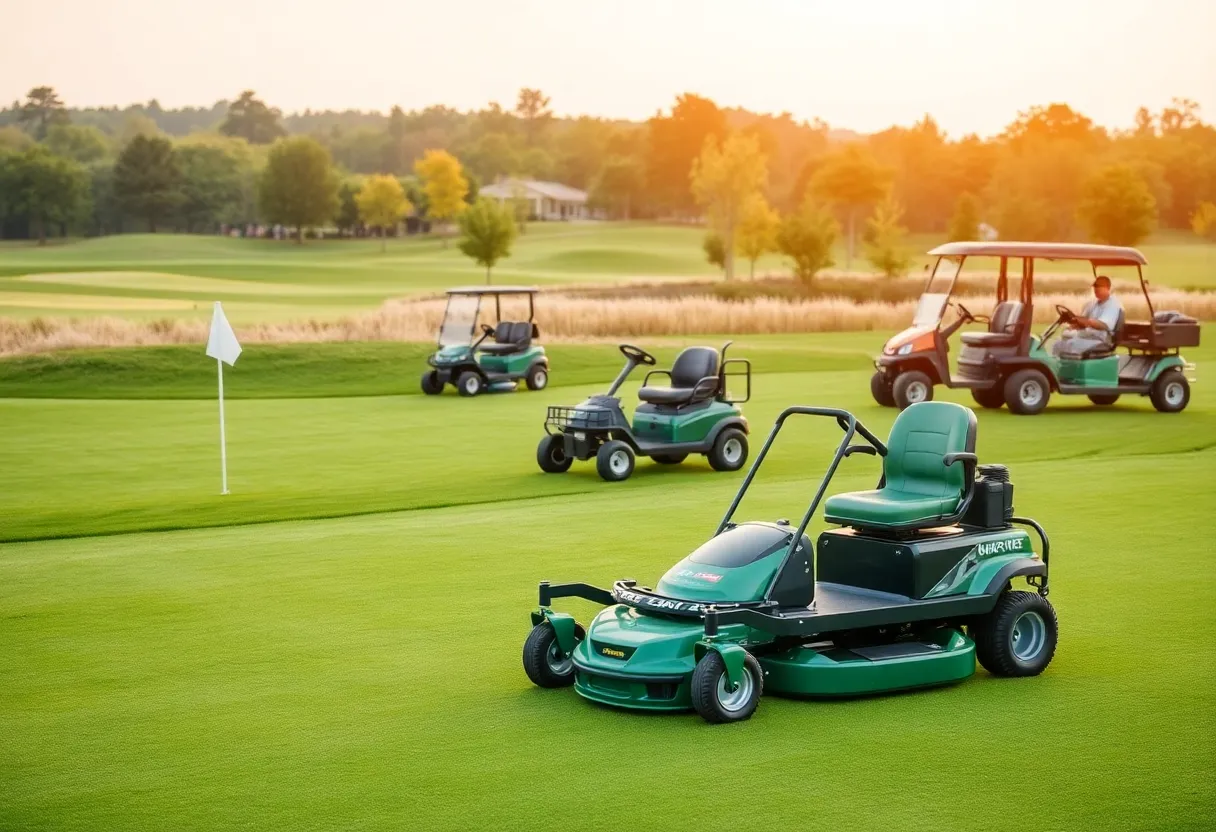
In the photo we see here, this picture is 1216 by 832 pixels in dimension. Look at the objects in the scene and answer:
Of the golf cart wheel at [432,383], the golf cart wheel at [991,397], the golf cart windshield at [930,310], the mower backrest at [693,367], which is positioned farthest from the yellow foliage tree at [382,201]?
the mower backrest at [693,367]

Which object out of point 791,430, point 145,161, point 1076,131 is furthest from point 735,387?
point 1076,131

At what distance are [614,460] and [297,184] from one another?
97083mm

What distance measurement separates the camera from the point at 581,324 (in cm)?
4000

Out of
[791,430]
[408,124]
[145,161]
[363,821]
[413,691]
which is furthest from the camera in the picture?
[408,124]

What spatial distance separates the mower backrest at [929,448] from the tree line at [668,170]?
213 feet

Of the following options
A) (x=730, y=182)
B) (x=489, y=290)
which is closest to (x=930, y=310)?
(x=489, y=290)

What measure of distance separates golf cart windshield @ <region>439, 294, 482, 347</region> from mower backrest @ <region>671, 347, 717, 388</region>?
426 inches

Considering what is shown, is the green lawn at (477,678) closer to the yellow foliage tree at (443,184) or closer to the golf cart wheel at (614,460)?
the golf cart wheel at (614,460)

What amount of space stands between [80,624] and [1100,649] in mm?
6557

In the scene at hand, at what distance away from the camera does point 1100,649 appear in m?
8.96

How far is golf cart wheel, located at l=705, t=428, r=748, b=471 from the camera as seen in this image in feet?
56.1

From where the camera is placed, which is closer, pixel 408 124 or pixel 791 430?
pixel 791 430

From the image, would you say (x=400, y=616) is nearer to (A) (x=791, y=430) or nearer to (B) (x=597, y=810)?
(B) (x=597, y=810)

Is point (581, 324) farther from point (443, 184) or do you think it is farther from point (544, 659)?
point (443, 184)
